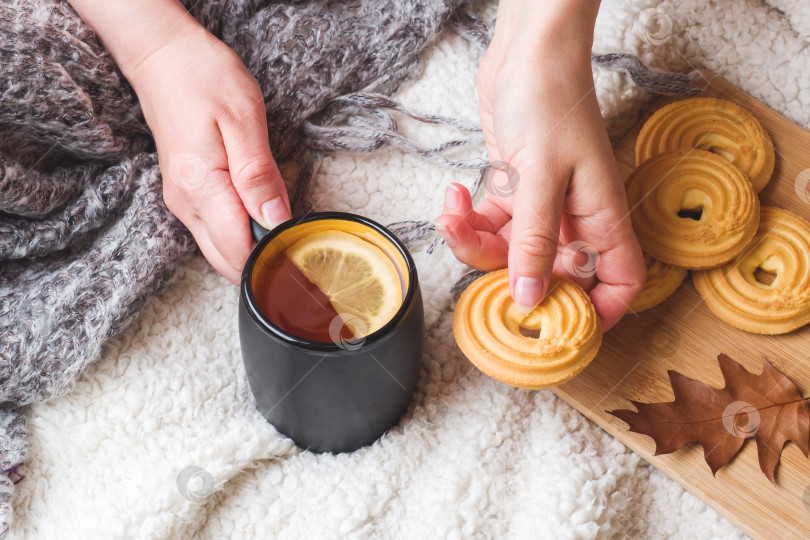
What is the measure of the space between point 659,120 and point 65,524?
809 millimetres

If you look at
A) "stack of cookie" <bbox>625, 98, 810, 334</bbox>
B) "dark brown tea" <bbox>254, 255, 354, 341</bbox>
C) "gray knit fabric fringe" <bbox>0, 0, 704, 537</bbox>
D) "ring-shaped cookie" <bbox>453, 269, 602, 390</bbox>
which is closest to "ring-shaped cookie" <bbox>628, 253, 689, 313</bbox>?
"stack of cookie" <bbox>625, 98, 810, 334</bbox>

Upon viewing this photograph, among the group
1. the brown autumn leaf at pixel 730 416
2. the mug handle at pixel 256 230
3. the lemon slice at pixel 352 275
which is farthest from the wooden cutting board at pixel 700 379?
the mug handle at pixel 256 230

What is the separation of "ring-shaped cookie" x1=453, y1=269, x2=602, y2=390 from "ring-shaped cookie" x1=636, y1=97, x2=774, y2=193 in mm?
274

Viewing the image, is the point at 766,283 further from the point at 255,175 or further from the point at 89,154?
the point at 89,154

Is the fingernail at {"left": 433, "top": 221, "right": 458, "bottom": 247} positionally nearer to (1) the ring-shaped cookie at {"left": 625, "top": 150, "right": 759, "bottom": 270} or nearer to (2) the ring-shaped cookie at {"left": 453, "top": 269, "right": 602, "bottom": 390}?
(2) the ring-shaped cookie at {"left": 453, "top": 269, "right": 602, "bottom": 390}

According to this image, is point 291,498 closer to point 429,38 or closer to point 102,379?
→ point 102,379

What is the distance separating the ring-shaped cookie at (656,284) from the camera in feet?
2.69

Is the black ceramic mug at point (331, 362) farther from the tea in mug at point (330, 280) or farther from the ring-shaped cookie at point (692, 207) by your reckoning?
the ring-shaped cookie at point (692, 207)

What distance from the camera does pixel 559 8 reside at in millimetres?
745

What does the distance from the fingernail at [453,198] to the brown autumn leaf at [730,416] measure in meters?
0.28

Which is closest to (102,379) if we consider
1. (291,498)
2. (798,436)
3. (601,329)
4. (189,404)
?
(189,404)

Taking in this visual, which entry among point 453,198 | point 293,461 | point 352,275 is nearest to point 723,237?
point 453,198

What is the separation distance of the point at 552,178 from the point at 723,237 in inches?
9.5

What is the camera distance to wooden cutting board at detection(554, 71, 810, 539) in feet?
2.44
